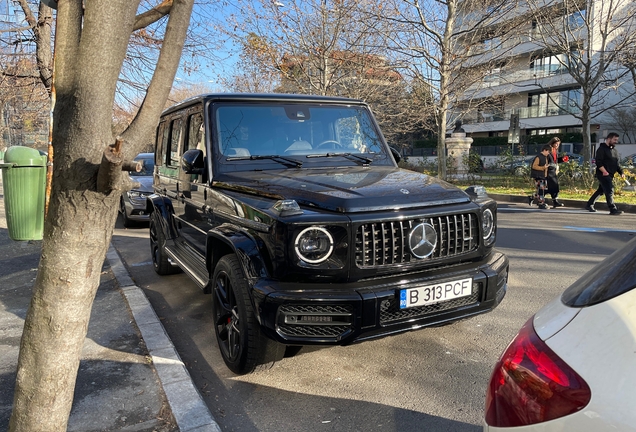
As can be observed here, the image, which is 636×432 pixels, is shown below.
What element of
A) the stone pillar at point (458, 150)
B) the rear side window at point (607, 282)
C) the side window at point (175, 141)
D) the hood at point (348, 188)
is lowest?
the rear side window at point (607, 282)

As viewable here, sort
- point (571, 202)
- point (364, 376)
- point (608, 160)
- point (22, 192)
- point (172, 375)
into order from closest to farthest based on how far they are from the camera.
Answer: point (172, 375) < point (364, 376) < point (22, 192) < point (608, 160) < point (571, 202)

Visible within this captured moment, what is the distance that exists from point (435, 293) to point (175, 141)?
3508 millimetres

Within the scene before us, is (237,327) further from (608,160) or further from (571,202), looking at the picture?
(571,202)

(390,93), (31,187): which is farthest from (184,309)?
(390,93)

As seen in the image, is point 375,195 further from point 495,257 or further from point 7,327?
point 7,327

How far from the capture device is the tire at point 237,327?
3.25 metres

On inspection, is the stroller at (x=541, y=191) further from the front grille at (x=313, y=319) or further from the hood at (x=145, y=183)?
the front grille at (x=313, y=319)

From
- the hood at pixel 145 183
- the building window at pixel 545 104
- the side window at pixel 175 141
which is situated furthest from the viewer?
the building window at pixel 545 104

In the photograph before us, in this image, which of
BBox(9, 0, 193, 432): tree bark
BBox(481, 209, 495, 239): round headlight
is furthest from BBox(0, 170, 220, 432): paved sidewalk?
BBox(481, 209, 495, 239): round headlight

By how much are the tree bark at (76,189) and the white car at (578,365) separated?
1.59 metres

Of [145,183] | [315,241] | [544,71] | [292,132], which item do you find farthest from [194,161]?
[544,71]

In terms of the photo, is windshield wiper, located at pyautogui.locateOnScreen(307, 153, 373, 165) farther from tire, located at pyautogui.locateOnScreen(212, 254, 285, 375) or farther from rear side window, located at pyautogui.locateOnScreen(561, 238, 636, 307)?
rear side window, located at pyautogui.locateOnScreen(561, 238, 636, 307)

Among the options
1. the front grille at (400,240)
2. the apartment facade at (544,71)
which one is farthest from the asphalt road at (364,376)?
the apartment facade at (544,71)

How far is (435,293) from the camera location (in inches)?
127
